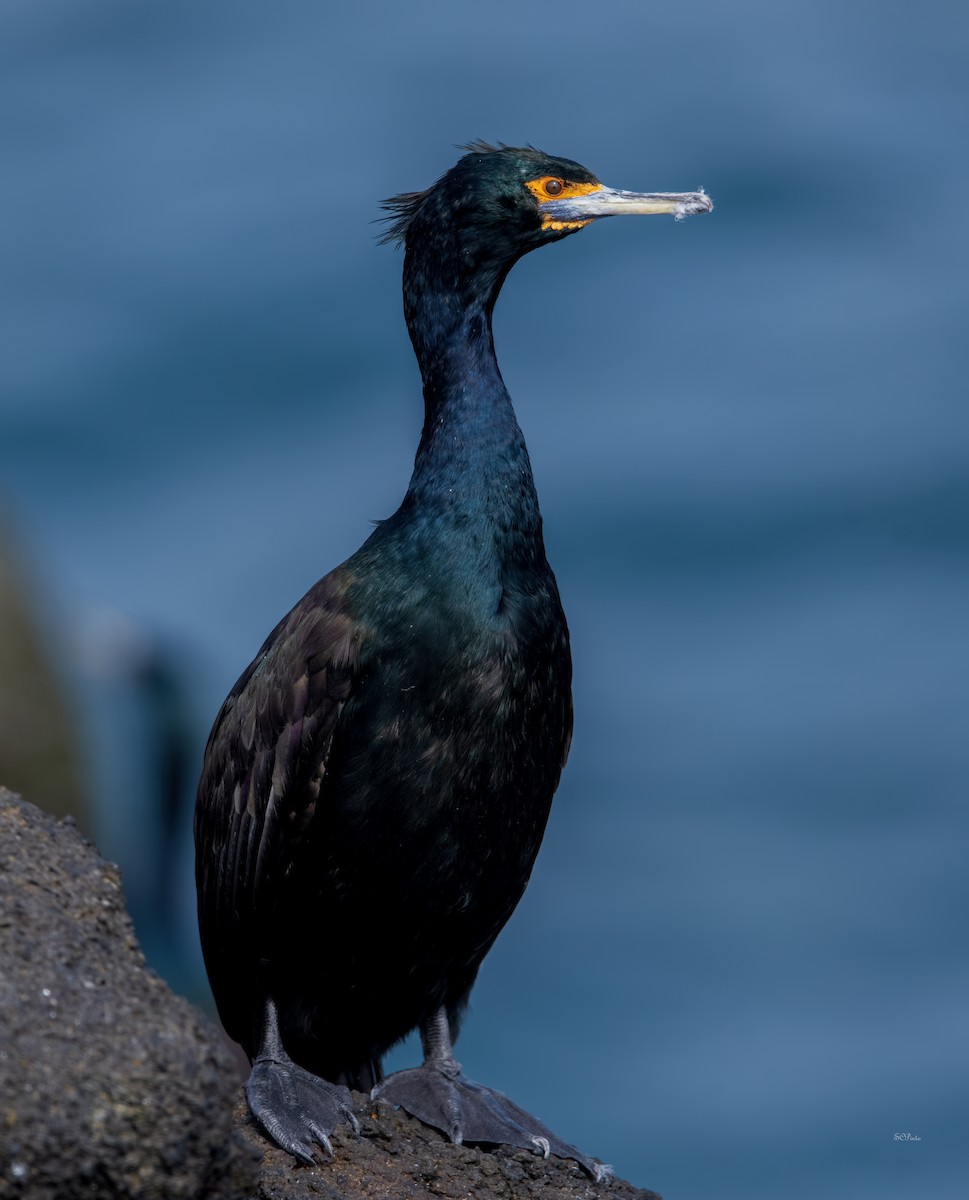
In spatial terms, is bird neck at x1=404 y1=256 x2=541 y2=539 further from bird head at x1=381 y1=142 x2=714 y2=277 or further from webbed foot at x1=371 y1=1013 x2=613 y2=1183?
webbed foot at x1=371 y1=1013 x2=613 y2=1183

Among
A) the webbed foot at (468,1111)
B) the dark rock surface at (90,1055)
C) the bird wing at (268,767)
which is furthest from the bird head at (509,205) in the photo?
the dark rock surface at (90,1055)

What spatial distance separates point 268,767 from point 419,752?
0.51 meters

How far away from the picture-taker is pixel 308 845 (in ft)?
19.1

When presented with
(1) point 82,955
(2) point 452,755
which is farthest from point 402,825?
(1) point 82,955

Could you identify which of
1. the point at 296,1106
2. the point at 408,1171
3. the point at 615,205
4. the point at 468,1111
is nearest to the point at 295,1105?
the point at 296,1106

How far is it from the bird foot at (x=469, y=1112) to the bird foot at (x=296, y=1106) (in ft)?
0.77

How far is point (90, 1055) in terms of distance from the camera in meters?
3.37

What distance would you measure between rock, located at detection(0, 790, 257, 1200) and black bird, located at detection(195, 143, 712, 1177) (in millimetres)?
1840

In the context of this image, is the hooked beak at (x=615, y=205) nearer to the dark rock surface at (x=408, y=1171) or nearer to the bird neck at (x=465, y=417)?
the bird neck at (x=465, y=417)

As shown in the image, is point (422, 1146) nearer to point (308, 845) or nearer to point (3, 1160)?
point (308, 845)

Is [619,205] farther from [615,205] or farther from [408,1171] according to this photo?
[408,1171]

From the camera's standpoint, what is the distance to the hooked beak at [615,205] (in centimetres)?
631

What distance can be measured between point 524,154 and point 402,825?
2275 millimetres

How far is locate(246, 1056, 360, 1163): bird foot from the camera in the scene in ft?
16.8
